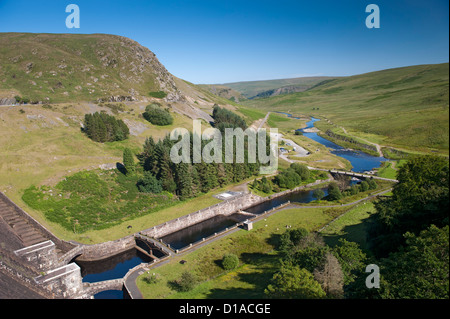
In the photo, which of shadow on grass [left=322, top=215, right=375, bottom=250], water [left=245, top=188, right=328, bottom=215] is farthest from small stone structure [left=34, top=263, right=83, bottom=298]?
water [left=245, top=188, right=328, bottom=215]

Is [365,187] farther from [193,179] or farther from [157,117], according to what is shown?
[157,117]

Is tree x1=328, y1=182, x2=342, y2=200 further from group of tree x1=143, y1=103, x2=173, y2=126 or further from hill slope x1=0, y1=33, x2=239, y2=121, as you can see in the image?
hill slope x1=0, y1=33, x2=239, y2=121

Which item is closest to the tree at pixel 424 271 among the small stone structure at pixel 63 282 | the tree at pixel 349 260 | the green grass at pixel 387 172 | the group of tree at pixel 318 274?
the group of tree at pixel 318 274

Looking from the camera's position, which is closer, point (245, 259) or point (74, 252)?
point (245, 259)

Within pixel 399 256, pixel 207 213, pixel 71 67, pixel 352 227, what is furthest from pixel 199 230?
pixel 71 67

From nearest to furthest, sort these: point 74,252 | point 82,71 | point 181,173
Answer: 1. point 74,252
2. point 181,173
3. point 82,71
